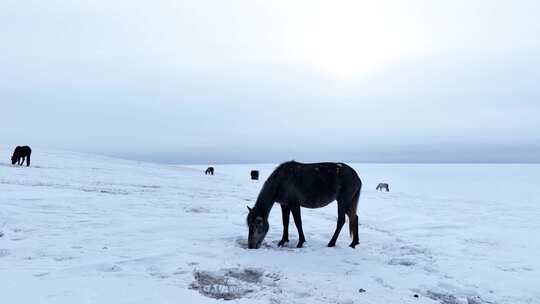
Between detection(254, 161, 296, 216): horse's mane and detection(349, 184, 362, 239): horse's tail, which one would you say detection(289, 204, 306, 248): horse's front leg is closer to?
detection(254, 161, 296, 216): horse's mane

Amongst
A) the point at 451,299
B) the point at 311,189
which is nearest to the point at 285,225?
the point at 311,189

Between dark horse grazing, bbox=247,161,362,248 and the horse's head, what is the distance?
33 cm

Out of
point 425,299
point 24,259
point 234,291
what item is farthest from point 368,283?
point 24,259

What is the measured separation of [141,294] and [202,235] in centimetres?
451

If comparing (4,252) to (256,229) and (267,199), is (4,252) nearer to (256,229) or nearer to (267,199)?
(256,229)

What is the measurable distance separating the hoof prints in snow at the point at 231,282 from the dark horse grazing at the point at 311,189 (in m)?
2.85

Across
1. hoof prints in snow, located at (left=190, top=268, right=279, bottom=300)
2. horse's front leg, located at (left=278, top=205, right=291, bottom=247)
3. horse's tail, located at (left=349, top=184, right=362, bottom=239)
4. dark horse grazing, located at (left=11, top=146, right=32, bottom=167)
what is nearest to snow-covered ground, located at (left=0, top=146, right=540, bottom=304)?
hoof prints in snow, located at (left=190, top=268, right=279, bottom=300)

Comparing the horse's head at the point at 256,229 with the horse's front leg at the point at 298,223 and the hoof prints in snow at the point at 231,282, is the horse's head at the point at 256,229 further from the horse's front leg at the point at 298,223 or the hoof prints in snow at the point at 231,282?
the hoof prints in snow at the point at 231,282

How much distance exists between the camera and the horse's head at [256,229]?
29.5ft

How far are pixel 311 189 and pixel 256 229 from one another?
1.77m

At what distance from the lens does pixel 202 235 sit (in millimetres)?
9719

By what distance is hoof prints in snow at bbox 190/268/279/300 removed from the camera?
566 cm

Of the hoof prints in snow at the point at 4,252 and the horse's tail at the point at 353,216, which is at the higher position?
the horse's tail at the point at 353,216

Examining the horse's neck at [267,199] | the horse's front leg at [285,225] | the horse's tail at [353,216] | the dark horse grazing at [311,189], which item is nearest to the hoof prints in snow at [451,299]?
the dark horse grazing at [311,189]
